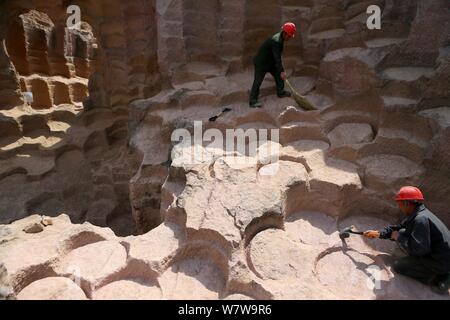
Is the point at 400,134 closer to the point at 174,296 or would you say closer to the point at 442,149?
the point at 442,149

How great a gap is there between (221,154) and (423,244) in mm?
2845

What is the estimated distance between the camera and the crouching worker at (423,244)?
302cm

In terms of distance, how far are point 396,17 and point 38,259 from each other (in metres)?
6.53

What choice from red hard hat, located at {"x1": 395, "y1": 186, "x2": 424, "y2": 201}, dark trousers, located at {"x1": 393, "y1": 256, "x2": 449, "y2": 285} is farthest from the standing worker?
dark trousers, located at {"x1": 393, "y1": 256, "x2": 449, "y2": 285}

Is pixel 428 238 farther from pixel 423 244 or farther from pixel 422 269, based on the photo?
pixel 422 269

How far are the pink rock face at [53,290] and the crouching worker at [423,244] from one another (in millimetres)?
3054

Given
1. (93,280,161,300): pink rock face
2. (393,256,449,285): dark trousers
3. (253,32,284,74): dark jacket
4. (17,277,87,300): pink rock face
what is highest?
(253,32,284,74): dark jacket

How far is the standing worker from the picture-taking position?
5.75m

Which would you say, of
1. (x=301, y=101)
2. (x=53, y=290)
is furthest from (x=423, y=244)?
(x=53, y=290)

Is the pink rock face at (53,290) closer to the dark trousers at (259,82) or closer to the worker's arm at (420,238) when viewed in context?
the worker's arm at (420,238)

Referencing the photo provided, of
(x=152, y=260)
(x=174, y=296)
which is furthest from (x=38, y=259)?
(x=174, y=296)

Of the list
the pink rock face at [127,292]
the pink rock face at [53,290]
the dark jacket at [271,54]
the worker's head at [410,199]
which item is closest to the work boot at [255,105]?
the dark jacket at [271,54]

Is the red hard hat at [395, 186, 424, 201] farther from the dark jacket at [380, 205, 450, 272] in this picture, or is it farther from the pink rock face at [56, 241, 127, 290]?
the pink rock face at [56, 241, 127, 290]

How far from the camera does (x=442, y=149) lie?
409 centimetres
